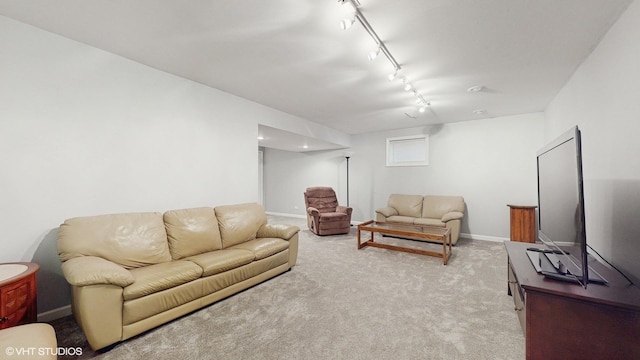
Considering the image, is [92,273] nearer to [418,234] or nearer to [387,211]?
[418,234]

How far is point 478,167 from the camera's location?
16.9 feet

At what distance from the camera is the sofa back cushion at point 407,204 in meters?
5.43

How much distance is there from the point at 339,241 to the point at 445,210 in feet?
7.50

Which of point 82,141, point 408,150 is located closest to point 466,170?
point 408,150

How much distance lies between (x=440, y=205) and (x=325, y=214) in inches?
95.8

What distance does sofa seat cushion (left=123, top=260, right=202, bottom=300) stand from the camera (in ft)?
6.32

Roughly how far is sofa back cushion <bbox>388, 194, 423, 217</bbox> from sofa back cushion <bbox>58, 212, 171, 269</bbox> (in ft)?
14.8

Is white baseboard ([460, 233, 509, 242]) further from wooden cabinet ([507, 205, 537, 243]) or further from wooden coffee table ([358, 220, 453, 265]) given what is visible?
wooden coffee table ([358, 220, 453, 265])

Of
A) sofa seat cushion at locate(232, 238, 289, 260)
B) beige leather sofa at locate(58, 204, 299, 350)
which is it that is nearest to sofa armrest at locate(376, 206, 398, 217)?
beige leather sofa at locate(58, 204, 299, 350)

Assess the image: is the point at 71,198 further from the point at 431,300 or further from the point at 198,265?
the point at 431,300

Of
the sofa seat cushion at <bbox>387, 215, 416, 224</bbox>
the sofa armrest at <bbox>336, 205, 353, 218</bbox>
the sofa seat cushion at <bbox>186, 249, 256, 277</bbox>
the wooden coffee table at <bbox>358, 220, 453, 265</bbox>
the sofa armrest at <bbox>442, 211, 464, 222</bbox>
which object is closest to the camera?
the sofa seat cushion at <bbox>186, 249, 256, 277</bbox>

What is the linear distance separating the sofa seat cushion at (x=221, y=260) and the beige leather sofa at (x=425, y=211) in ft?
10.8

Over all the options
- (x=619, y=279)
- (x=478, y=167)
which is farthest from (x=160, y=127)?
(x=478, y=167)

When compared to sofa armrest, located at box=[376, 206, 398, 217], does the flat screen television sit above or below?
above
